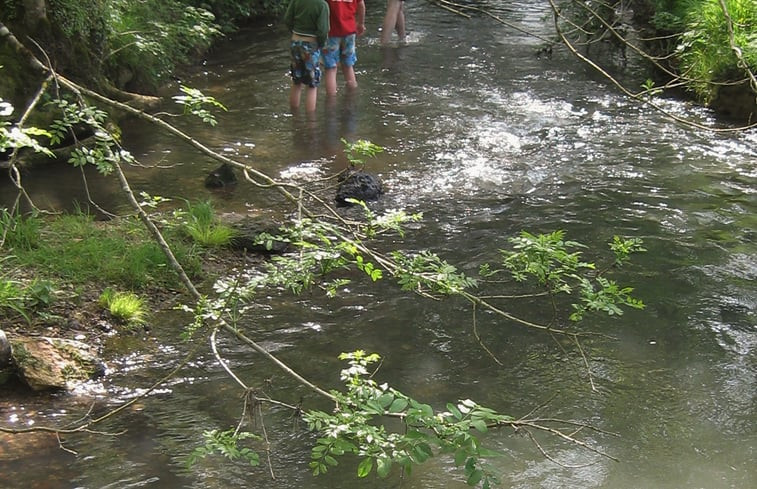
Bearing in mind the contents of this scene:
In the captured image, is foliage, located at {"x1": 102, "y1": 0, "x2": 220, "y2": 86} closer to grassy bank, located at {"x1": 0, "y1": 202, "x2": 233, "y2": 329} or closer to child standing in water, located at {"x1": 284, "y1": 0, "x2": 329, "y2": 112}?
child standing in water, located at {"x1": 284, "y1": 0, "x2": 329, "y2": 112}

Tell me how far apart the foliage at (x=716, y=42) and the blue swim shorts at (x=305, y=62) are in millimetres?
4359

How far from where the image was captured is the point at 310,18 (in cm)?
886

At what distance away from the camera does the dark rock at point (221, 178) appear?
7.70m

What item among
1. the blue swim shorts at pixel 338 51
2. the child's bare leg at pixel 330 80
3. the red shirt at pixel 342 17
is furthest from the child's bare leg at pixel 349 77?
the red shirt at pixel 342 17

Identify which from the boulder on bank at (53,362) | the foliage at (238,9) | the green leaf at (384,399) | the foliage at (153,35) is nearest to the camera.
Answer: the green leaf at (384,399)

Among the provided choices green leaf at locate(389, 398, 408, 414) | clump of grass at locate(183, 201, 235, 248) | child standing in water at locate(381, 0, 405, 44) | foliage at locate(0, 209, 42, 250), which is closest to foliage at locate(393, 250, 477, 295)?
green leaf at locate(389, 398, 408, 414)

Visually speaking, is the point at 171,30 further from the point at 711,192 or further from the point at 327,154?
the point at 711,192

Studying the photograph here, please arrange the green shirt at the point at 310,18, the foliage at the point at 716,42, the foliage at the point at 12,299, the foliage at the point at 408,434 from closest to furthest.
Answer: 1. the foliage at the point at 408,434
2. the foliage at the point at 12,299
3. the green shirt at the point at 310,18
4. the foliage at the point at 716,42

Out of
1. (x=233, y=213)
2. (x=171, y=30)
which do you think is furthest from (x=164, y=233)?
(x=171, y=30)

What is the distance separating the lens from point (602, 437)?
14.7 ft

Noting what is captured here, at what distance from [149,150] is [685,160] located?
18.1 feet

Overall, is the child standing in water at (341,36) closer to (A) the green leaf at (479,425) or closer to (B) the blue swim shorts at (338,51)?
(B) the blue swim shorts at (338,51)

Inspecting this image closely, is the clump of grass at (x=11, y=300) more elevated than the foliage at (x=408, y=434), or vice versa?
the foliage at (x=408, y=434)

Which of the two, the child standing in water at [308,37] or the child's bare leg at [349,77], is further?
the child's bare leg at [349,77]
